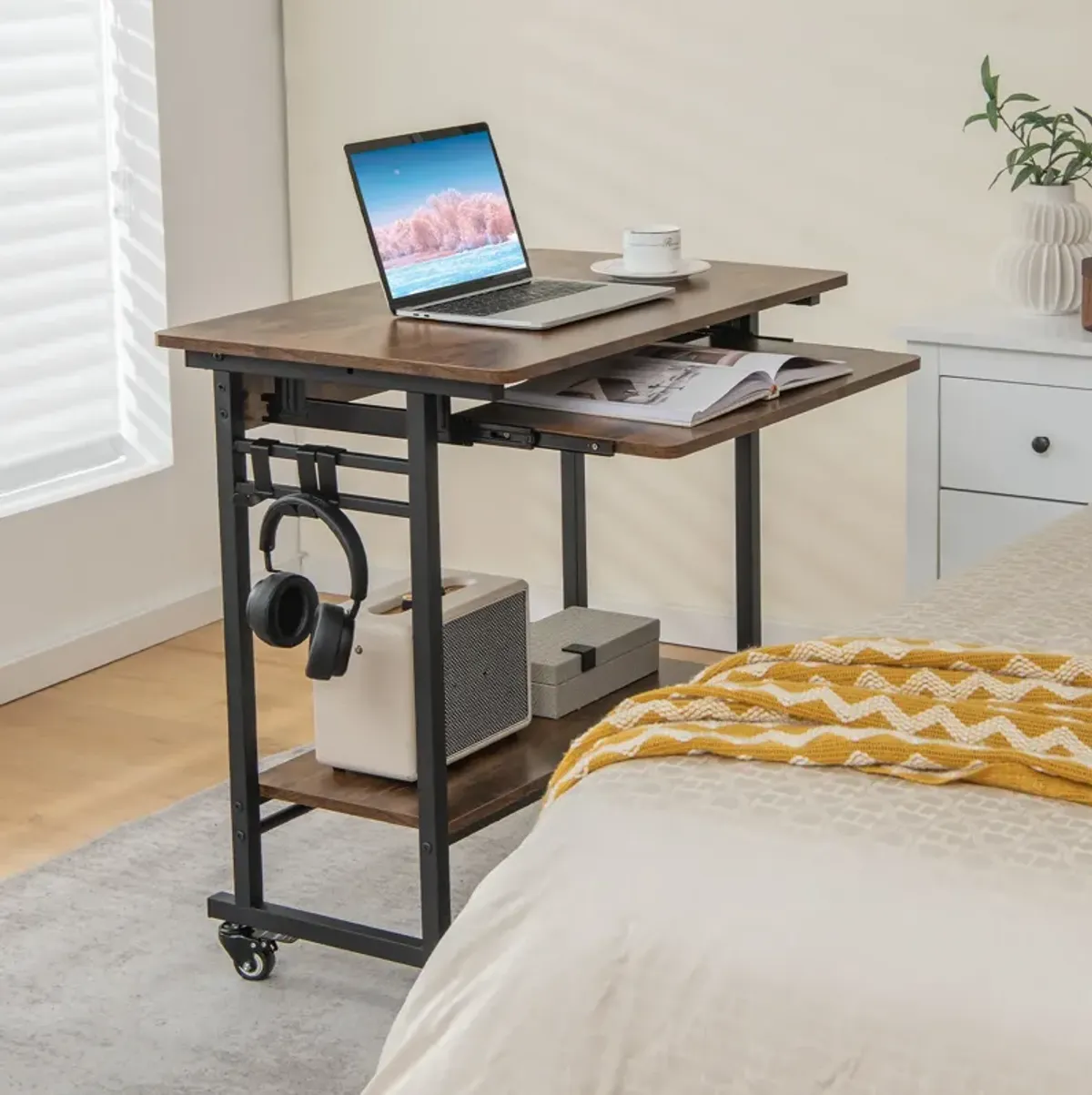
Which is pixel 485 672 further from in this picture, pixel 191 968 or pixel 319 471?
pixel 191 968

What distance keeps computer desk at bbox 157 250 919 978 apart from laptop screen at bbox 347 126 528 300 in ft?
0.28

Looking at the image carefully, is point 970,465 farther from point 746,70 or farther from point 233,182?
point 233,182

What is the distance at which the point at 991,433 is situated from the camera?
2.94m

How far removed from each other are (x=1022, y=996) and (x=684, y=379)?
122 centimetres

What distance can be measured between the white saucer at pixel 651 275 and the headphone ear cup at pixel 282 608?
0.64 m

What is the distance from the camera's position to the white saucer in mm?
2684

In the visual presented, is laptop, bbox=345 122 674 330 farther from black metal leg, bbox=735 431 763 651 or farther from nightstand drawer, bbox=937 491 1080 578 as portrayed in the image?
nightstand drawer, bbox=937 491 1080 578

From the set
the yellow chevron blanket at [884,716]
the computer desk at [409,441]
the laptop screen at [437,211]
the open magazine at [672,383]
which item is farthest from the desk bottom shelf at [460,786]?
the yellow chevron blanket at [884,716]

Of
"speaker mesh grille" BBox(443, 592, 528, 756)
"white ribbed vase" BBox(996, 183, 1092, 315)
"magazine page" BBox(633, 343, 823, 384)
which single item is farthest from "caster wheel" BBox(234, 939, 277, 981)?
"white ribbed vase" BBox(996, 183, 1092, 315)

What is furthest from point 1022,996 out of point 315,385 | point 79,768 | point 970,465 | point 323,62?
point 323,62

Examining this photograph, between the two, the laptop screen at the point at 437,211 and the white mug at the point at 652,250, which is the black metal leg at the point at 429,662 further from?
the white mug at the point at 652,250

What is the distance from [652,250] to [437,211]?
12.9 inches

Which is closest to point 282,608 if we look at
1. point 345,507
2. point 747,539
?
point 345,507

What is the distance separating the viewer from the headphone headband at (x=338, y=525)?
2291 millimetres
